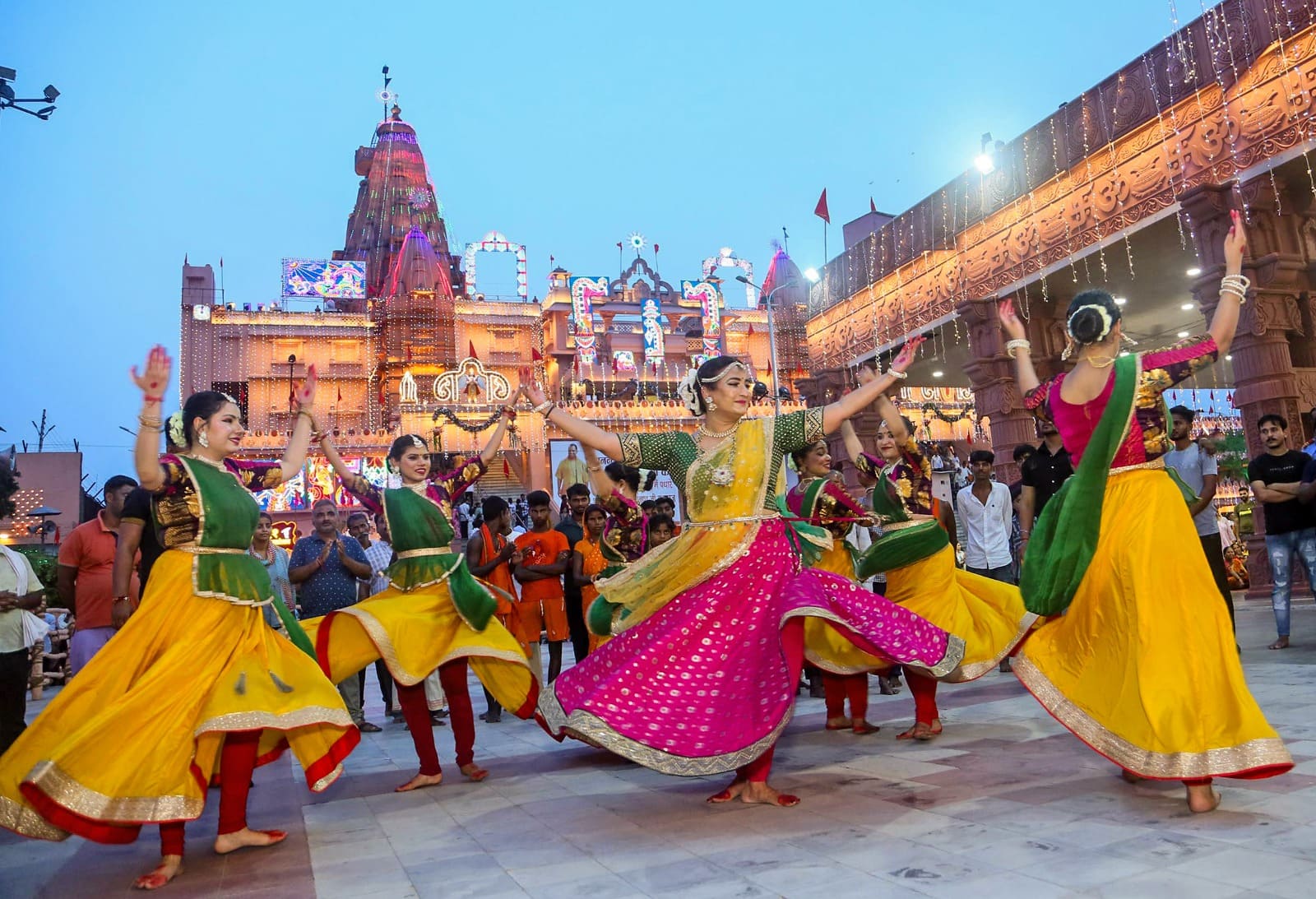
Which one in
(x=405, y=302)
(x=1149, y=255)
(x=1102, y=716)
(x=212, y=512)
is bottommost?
(x=1102, y=716)

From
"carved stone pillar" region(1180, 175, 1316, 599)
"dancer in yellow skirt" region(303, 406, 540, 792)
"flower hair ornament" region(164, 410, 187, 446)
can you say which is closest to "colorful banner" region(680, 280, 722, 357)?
"carved stone pillar" region(1180, 175, 1316, 599)

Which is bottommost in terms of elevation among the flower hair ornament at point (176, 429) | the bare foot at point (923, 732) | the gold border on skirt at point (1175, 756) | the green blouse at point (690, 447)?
the bare foot at point (923, 732)

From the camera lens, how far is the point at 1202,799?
2.94 meters

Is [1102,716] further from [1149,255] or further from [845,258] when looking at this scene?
[845,258]

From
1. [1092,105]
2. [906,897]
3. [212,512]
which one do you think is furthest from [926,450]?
[1092,105]

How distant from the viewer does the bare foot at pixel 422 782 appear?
441 cm

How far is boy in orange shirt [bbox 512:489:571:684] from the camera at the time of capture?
279 inches

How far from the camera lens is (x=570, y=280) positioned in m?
39.4

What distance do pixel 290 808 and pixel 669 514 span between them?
3.30 meters

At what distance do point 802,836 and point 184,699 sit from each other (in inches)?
86.5

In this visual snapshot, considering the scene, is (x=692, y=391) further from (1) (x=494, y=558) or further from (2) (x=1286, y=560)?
(2) (x=1286, y=560)

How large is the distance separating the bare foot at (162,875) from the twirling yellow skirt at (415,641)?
1.27 metres

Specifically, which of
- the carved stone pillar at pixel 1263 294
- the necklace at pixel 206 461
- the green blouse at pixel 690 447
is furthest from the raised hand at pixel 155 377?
the carved stone pillar at pixel 1263 294

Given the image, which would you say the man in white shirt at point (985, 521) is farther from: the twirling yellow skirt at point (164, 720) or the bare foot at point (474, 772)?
the twirling yellow skirt at point (164, 720)
